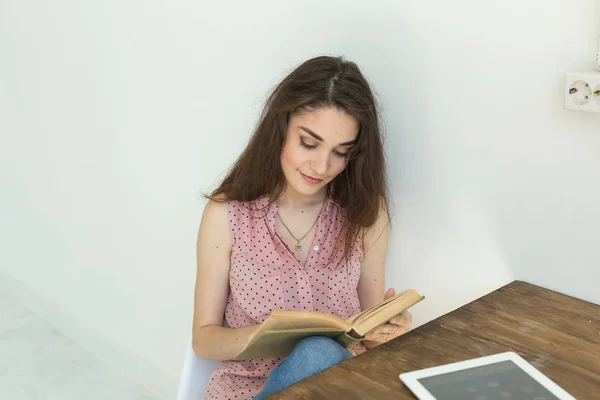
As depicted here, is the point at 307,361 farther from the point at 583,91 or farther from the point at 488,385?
the point at 583,91

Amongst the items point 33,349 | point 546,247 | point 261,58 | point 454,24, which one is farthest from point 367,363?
point 33,349

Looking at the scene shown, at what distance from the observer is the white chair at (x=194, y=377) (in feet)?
5.10

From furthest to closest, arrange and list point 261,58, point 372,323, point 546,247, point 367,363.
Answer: point 261,58 → point 546,247 → point 372,323 → point 367,363

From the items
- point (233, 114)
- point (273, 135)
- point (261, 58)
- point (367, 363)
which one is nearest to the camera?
point (367, 363)

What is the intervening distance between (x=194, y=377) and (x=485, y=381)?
2.33ft

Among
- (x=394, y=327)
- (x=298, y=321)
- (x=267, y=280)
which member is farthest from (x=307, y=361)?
(x=267, y=280)

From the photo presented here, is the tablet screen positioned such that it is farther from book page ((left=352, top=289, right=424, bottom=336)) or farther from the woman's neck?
the woman's neck

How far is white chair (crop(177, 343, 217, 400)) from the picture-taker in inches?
61.2

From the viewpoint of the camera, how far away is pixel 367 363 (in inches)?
42.7

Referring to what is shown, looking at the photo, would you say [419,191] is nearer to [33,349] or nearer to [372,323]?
[372,323]

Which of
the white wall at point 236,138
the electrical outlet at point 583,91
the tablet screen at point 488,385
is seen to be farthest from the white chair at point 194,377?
the electrical outlet at point 583,91

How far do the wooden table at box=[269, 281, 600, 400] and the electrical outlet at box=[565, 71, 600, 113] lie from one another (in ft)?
1.04

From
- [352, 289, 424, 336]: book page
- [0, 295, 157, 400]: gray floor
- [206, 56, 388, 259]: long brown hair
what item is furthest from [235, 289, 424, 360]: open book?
[0, 295, 157, 400]: gray floor

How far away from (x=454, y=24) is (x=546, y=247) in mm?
412
